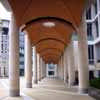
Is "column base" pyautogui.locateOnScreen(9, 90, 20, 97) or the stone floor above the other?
"column base" pyautogui.locateOnScreen(9, 90, 20, 97)

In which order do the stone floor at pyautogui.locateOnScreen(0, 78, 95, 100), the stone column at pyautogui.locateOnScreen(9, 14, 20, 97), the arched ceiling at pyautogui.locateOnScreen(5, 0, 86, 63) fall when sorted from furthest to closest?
the arched ceiling at pyautogui.locateOnScreen(5, 0, 86, 63) → the stone column at pyautogui.locateOnScreen(9, 14, 20, 97) → the stone floor at pyautogui.locateOnScreen(0, 78, 95, 100)

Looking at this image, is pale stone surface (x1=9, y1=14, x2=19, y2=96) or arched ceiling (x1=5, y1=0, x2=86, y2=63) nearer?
pale stone surface (x1=9, y1=14, x2=19, y2=96)

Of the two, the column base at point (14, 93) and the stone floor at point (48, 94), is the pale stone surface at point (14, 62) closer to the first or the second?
the column base at point (14, 93)

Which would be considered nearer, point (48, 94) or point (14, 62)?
point (14, 62)

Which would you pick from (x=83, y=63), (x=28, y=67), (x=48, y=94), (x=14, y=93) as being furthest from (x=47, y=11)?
(x=28, y=67)

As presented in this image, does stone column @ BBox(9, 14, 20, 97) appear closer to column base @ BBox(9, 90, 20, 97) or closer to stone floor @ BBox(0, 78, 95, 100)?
column base @ BBox(9, 90, 20, 97)

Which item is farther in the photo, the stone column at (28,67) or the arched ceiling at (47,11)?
the stone column at (28,67)

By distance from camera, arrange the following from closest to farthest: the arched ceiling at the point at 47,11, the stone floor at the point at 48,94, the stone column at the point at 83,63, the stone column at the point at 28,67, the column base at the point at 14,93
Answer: the stone floor at the point at 48,94 < the column base at the point at 14,93 < the arched ceiling at the point at 47,11 < the stone column at the point at 83,63 < the stone column at the point at 28,67

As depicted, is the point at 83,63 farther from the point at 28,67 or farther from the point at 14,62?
the point at 28,67

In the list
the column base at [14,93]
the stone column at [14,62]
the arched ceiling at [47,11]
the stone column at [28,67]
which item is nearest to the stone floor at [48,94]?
the column base at [14,93]

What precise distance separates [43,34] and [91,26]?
1739 cm

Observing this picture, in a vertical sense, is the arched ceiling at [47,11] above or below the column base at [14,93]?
above

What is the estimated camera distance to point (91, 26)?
144 feet

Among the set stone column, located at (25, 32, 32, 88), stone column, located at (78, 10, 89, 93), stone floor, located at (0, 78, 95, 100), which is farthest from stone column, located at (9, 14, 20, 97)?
stone column, located at (25, 32, 32, 88)
